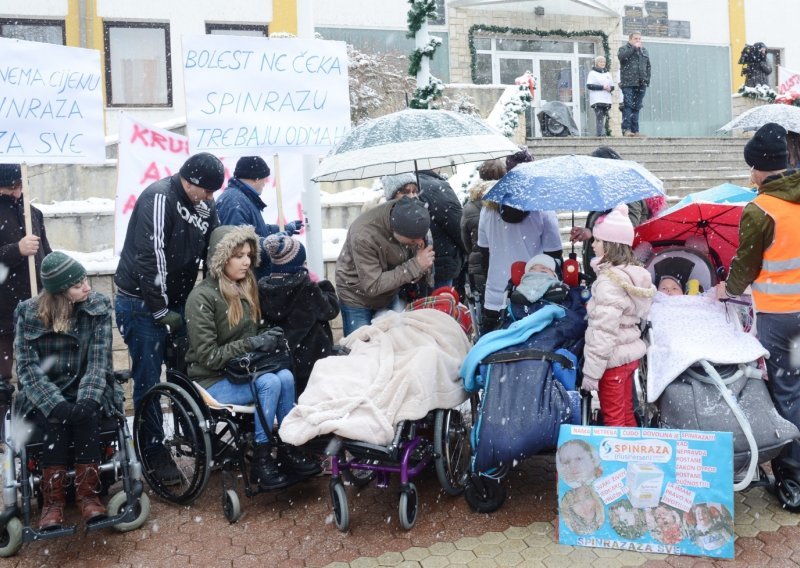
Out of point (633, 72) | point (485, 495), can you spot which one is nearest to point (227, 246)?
point (485, 495)

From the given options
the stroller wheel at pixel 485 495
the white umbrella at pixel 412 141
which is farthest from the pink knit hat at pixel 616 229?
the stroller wheel at pixel 485 495

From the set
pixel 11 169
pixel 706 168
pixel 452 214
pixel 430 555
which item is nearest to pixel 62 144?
pixel 11 169

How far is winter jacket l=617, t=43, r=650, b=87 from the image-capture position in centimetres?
1492

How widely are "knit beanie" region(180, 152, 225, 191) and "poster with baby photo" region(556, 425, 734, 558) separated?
2.56 metres

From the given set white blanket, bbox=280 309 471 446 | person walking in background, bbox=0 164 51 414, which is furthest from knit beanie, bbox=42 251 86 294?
white blanket, bbox=280 309 471 446

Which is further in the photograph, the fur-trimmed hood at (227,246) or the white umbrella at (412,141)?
the fur-trimmed hood at (227,246)

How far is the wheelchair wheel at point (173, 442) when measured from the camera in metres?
4.21

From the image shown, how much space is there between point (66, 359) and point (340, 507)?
1.75 meters

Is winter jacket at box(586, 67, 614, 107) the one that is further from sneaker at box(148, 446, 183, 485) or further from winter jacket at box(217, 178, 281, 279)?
sneaker at box(148, 446, 183, 485)

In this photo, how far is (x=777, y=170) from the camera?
421 centimetres

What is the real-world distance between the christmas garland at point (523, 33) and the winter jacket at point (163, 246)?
46.9 feet

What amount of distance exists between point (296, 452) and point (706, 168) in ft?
38.5

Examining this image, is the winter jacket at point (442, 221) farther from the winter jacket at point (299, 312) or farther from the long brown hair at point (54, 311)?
the long brown hair at point (54, 311)

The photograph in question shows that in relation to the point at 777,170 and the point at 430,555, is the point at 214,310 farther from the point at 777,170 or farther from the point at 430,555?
the point at 777,170
